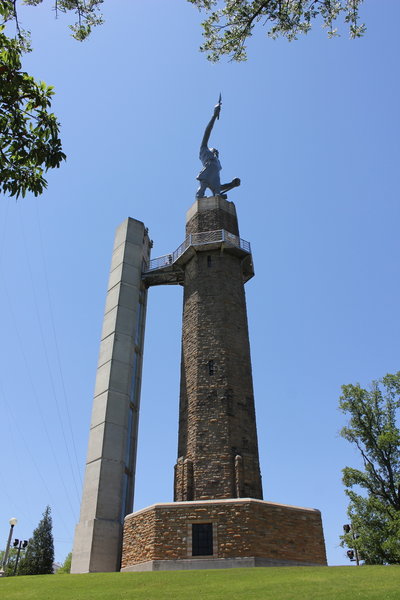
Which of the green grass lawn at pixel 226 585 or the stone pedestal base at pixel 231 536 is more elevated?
the stone pedestal base at pixel 231 536

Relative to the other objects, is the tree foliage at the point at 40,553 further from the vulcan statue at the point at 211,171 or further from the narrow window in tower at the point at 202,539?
the vulcan statue at the point at 211,171

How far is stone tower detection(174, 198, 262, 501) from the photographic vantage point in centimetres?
2394

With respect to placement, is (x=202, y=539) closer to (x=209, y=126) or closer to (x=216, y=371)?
(x=216, y=371)

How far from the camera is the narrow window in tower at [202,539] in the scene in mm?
20344

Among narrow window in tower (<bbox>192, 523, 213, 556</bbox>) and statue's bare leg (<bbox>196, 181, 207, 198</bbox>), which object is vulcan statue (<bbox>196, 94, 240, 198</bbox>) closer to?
statue's bare leg (<bbox>196, 181, 207, 198</bbox>)

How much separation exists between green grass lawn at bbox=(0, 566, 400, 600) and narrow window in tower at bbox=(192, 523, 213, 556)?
328 centimetres

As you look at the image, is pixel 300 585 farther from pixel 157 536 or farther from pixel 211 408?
pixel 211 408

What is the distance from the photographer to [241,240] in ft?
105

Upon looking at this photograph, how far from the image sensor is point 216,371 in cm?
2681

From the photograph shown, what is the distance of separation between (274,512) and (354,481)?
6670 mm

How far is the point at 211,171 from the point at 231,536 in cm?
2348

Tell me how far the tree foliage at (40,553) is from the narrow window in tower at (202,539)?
1405 cm

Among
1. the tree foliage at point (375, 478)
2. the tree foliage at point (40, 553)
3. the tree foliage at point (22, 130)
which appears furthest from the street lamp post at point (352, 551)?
the tree foliage at point (22, 130)

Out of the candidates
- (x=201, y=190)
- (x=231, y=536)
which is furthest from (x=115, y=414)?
(x=201, y=190)
